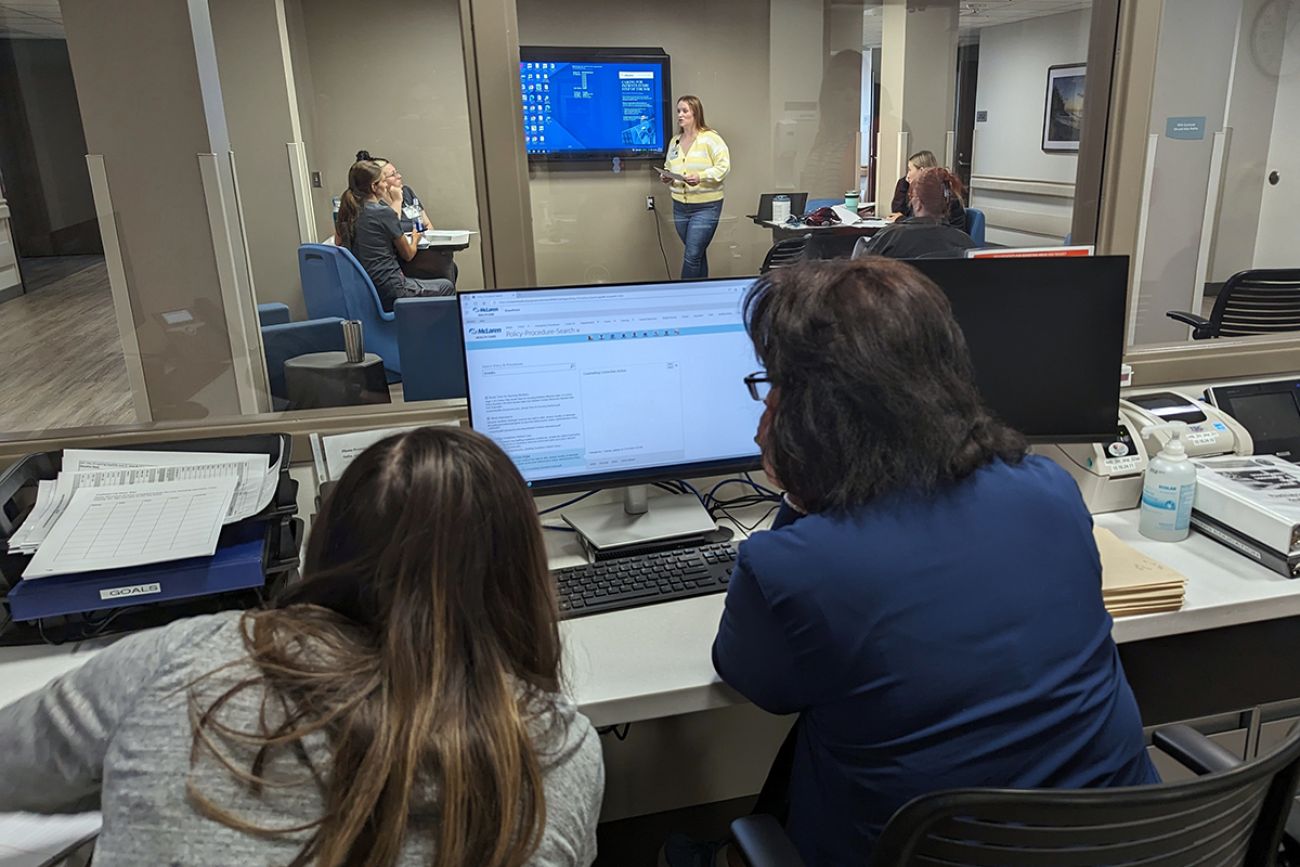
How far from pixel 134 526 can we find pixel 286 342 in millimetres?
1011

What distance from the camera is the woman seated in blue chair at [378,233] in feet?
11.7

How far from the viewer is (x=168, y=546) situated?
1.30 meters

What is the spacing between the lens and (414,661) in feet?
2.39

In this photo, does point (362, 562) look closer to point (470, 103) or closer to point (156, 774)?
point (156, 774)

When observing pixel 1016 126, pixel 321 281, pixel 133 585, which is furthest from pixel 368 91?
pixel 1016 126

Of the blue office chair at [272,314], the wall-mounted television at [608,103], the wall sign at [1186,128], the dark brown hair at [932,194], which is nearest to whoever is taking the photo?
the blue office chair at [272,314]

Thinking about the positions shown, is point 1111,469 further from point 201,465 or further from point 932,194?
point 932,194

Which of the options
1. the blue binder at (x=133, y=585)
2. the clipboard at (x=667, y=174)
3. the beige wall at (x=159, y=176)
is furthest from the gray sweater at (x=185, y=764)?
the clipboard at (x=667, y=174)

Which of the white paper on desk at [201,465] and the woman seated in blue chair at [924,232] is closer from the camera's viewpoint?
the white paper on desk at [201,465]

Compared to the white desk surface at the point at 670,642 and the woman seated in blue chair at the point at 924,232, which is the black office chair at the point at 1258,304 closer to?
the woman seated in blue chair at the point at 924,232

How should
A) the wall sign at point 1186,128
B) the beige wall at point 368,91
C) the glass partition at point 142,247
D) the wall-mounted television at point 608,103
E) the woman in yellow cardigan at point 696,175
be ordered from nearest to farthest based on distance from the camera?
the glass partition at point 142,247, the beige wall at point 368,91, the wall-mounted television at point 608,103, the wall sign at point 1186,128, the woman in yellow cardigan at point 696,175

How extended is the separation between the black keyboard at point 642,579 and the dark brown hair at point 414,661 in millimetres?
521

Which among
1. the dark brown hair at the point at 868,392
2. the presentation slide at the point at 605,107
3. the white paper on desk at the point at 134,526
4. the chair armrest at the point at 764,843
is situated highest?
the presentation slide at the point at 605,107

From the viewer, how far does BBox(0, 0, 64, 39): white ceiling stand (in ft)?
6.91
